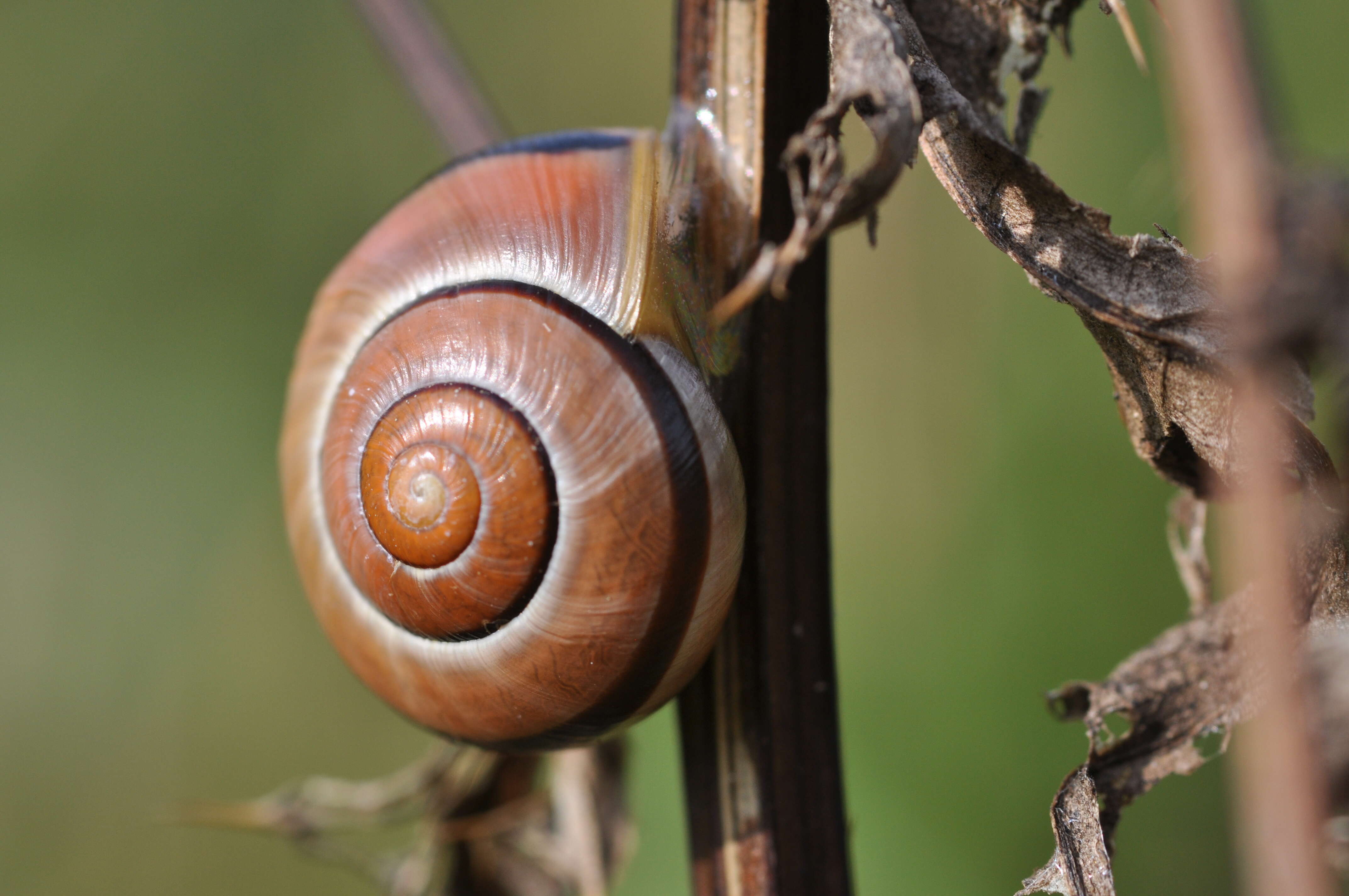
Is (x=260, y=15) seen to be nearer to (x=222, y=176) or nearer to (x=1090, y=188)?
(x=222, y=176)

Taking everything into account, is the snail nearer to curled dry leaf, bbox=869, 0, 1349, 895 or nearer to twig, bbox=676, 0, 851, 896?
twig, bbox=676, 0, 851, 896

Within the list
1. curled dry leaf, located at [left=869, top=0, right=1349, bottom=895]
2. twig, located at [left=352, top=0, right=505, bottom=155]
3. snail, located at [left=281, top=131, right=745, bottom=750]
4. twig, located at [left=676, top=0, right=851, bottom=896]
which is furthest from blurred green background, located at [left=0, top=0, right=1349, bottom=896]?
twig, located at [left=352, top=0, right=505, bottom=155]

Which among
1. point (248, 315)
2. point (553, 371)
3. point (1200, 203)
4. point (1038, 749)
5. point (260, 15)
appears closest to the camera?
point (1200, 203)

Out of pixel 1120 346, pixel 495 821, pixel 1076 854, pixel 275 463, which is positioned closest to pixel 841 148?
pixel 1120 346

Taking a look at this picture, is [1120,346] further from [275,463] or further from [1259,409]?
[275,463]

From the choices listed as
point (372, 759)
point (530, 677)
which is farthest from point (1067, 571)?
point (372, 759)
